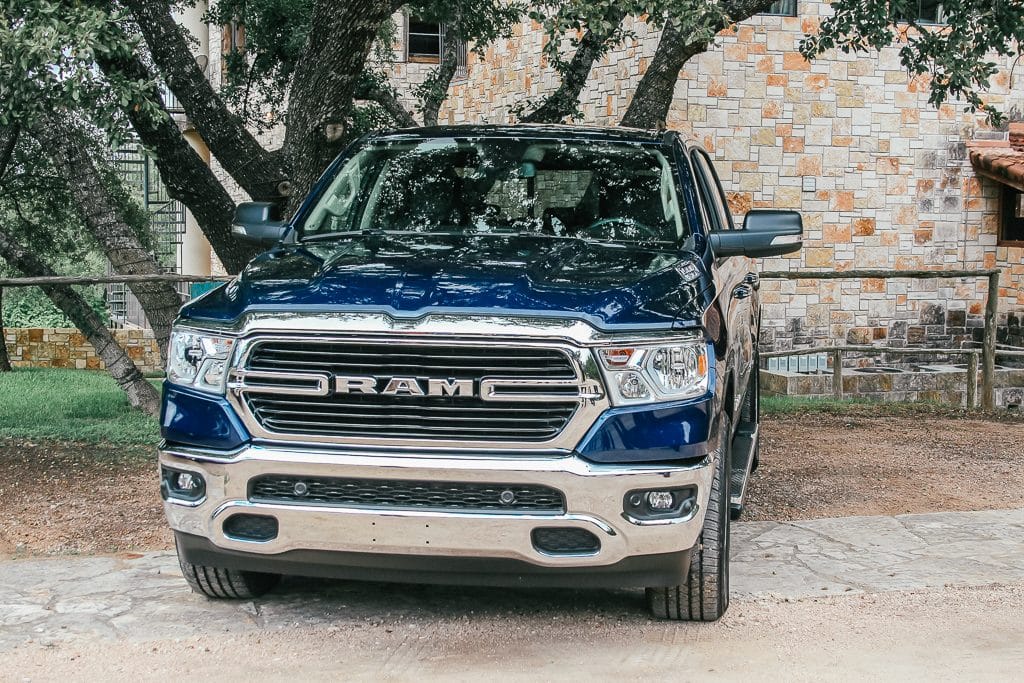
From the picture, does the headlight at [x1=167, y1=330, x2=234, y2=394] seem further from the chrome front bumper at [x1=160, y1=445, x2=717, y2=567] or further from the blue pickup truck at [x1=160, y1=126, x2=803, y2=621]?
the chrome front bumper at [x1=160, y1=445, x2=717, y2=567]

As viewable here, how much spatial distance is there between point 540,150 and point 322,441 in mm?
2044

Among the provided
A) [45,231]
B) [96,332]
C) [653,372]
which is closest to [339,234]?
[653,372]

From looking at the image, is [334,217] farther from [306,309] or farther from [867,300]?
[867,300]

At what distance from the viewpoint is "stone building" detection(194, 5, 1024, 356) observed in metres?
17.9

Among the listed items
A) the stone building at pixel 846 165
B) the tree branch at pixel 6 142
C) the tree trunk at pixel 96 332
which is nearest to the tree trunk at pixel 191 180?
the tree trunk at pixel 96 332

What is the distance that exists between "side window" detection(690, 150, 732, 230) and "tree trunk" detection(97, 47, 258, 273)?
4511 millimetres

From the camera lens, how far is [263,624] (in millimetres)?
4770

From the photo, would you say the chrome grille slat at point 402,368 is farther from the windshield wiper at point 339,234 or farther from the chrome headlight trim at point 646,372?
the windshield wiper at point 339,234

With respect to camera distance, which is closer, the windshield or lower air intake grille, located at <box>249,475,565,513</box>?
lower air intake grille, located at <box>249,475,565,513</box>

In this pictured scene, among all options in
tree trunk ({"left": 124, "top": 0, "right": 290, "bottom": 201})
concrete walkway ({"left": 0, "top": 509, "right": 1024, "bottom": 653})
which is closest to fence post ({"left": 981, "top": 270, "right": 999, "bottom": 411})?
concrete walkway ({"left": 0, "top": 509, "right": 1024, "bottom": 653})

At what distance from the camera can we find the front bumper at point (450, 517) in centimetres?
407

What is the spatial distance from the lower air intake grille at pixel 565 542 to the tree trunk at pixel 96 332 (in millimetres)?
7734

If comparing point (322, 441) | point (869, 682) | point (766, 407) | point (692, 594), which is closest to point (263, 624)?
point (322, 441)

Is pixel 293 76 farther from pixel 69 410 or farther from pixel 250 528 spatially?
pixel 250 528
